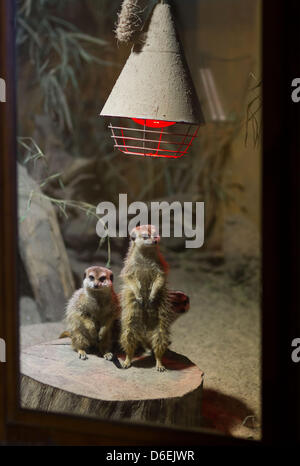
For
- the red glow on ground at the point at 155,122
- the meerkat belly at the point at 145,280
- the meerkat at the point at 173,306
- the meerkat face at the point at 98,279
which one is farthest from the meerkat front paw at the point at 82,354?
the red glow on ground at the point at 155,122

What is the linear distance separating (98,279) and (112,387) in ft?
1.78

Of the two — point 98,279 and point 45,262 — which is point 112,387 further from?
point 45,262

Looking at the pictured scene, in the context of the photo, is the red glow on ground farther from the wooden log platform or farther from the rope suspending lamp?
the wooden log platform

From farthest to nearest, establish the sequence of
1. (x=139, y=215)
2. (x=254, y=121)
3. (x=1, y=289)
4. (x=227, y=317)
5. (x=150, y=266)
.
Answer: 1. (x=227, y=317)
2. (x=139, y=215)
3. (x=150, y=266)
4. (x=254, y=121)
5. (x=1, y=289)

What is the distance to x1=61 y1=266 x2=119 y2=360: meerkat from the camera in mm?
2672

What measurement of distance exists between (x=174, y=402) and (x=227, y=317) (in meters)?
2.34

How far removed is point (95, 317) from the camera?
2.70 meters

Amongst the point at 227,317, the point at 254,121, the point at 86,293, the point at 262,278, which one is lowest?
the point at 227,317

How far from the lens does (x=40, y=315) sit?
13.7 ft

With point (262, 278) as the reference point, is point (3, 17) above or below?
above

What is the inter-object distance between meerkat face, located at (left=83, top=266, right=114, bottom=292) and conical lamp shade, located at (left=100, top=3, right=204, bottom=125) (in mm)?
782
